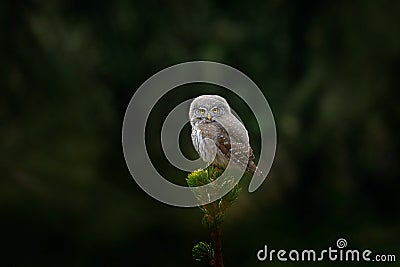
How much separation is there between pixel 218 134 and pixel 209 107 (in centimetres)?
5

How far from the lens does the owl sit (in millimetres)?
750

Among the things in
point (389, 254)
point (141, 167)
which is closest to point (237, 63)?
point (141, 167)

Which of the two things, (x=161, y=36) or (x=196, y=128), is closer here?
(x=196, y=128)

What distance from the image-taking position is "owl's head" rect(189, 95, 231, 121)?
2.46 ft

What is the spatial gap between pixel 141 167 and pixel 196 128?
28.3 inches

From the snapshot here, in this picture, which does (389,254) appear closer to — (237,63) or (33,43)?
(237,63)

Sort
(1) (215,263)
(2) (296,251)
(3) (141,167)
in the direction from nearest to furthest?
(1) (215,263) < (3) (141,167) < (2) (296,251)

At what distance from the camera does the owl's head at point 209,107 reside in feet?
2.46

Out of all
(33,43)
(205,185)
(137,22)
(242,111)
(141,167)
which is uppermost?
(137,22)

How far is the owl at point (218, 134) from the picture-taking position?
2.46 ft

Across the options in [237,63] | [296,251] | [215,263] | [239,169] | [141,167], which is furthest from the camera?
[237,63]

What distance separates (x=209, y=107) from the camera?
2.51 ft

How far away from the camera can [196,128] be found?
809 mm

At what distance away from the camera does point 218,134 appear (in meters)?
0.81
